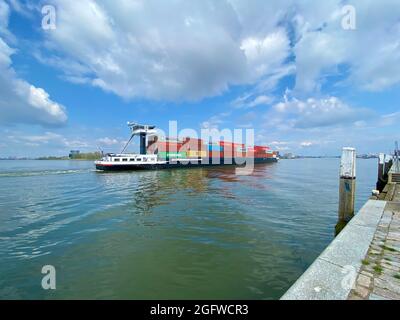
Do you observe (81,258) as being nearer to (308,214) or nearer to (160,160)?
(308,214)

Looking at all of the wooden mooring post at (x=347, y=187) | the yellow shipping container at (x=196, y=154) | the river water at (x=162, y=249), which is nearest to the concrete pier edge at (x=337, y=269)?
the river water at (x=162, y=249)

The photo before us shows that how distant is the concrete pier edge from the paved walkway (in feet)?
0.26

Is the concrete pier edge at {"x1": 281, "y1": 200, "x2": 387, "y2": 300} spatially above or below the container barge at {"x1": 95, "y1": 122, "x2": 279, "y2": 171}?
below

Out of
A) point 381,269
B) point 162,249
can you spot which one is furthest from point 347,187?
point 162,249

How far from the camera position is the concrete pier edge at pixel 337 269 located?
261 centimetres

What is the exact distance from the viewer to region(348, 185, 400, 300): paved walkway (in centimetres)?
263

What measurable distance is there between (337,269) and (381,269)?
72 centimetres

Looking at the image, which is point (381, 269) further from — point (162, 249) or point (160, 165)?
point (160, 165)

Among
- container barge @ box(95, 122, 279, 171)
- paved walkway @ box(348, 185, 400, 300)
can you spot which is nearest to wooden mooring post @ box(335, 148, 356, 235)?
paved walkway @ box(348, 185, 400, 300)

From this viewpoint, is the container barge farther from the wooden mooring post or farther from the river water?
the wooden mooring post

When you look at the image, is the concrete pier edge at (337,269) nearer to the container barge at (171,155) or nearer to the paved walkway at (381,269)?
the paved walkway at (381,269)

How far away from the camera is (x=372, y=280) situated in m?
2.92

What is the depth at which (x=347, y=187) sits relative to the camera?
7.33 m
